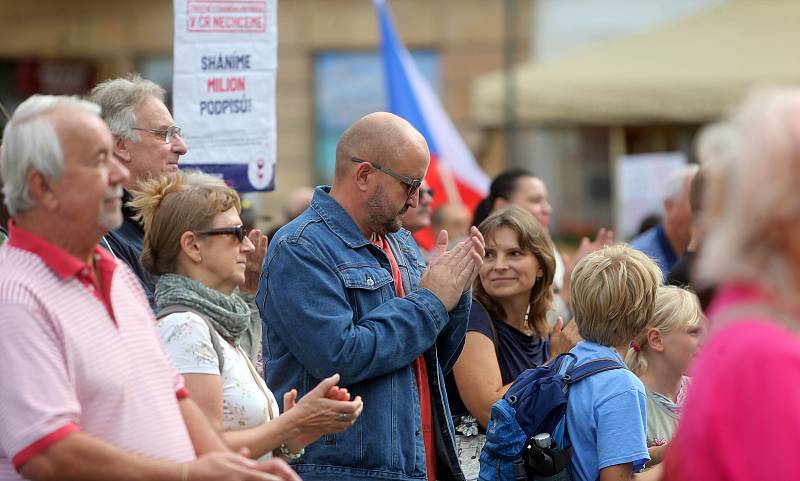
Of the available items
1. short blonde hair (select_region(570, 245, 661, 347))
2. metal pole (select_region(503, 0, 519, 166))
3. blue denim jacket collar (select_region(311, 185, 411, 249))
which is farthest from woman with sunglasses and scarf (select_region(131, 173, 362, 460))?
metal pole (select_region(503, 0, 519, 166))

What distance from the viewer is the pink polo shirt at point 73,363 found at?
2.59 m

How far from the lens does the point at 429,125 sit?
8.93m

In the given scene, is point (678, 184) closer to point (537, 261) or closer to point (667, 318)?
point (537, 261)

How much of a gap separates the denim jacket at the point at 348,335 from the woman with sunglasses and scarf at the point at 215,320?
0.25 meters

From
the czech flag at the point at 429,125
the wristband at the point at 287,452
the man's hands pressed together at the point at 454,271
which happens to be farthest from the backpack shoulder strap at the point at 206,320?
the czech flag at the point at 429,125

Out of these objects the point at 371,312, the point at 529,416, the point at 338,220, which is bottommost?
the point at 529,416

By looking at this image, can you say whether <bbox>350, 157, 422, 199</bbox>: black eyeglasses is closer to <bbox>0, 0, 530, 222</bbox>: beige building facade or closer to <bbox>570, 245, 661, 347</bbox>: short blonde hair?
<bbox>570, 245, 661, 347</bbox>: short blonde hair

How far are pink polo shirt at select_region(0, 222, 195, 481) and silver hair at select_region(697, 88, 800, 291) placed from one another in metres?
1.26

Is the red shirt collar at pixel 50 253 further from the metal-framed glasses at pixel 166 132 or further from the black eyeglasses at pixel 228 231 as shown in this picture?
the metal-framed glasses at pixel 166 132

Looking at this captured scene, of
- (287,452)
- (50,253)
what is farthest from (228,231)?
(50,253)

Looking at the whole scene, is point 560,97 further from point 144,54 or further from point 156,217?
point 156,217

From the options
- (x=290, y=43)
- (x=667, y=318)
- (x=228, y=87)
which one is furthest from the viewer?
(x=290, y=43)

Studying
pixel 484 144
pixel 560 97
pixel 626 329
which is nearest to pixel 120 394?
pixel 626 329

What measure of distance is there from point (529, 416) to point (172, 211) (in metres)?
1.30
